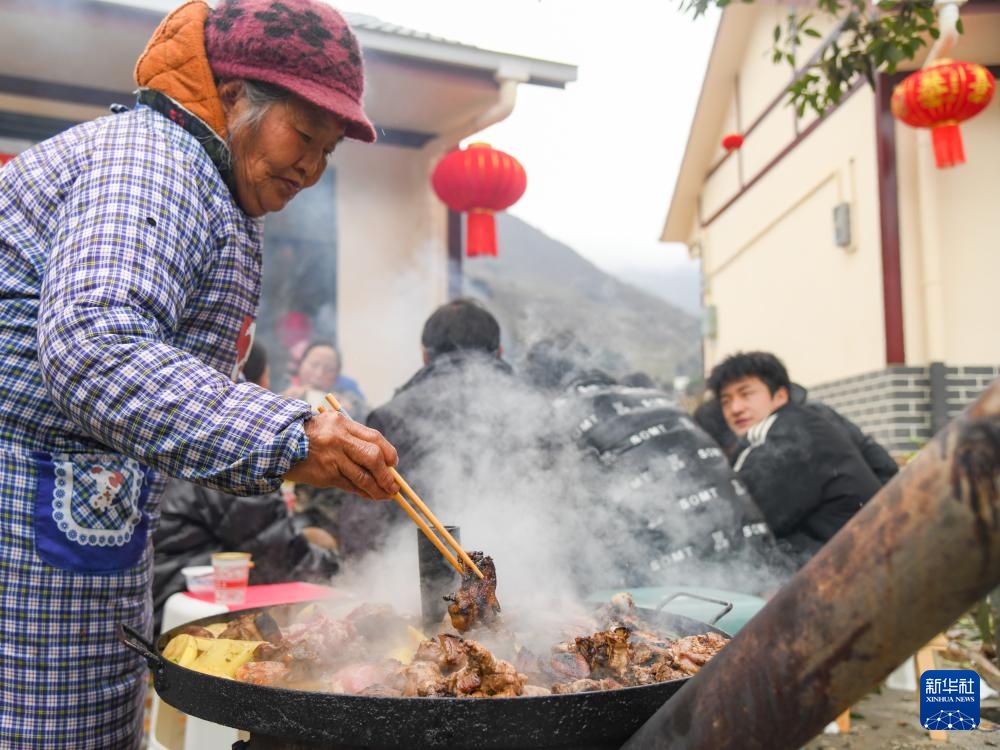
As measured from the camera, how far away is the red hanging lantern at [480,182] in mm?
7090

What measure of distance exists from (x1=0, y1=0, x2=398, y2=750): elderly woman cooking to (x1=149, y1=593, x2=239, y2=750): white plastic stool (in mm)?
662

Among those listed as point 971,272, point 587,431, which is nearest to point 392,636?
point 587,431

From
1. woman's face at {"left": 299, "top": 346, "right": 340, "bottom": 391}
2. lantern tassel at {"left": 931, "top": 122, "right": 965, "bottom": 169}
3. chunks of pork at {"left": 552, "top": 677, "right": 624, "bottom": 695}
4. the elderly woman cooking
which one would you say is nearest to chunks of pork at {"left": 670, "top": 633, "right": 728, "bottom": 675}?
chunks of pork at {"left": 552, "top": 677, "right": 624, "bottom": 695}

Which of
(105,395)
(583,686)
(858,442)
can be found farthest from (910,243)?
(105,395)

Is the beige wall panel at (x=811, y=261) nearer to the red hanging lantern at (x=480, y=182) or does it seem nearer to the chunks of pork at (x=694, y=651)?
the red hanging lantern at (x=480, y=182)

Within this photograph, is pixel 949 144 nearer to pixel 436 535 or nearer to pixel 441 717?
pixel 436 535

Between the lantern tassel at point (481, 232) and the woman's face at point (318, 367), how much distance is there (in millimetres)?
1786

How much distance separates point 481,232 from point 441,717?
6316mm

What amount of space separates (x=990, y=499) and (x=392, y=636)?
182 centimetres

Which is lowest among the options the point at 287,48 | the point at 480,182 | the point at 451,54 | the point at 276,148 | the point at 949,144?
the point at 276,148

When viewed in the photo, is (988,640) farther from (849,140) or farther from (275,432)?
(849,140)

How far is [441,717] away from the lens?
1.53 meters

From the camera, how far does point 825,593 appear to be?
112 cm

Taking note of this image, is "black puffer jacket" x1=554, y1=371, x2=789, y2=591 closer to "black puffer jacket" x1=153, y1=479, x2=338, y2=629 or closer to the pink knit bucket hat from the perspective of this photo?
"black puffer jacket" x1=153, y1=479, x2=338, y2=629
